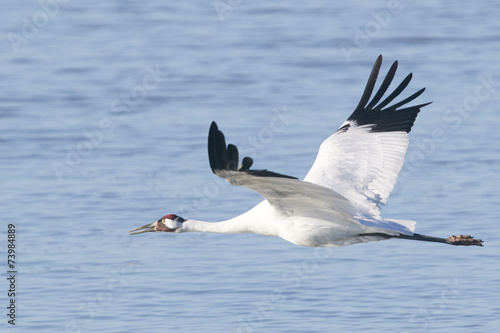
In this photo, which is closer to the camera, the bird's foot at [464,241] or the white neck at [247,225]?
the white neck at [247,225]

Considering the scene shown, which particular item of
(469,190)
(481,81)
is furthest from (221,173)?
(481,81)

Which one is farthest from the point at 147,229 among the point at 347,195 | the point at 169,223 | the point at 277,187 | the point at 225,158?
the point at 225,158

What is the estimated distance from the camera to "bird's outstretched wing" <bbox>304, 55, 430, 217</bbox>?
11859mm

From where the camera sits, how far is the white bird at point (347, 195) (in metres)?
11.2

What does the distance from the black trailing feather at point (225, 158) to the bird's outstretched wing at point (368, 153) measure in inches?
108

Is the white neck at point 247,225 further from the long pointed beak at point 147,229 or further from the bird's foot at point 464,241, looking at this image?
the bird's foot at point 464,241

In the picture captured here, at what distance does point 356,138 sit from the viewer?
40.5 feet

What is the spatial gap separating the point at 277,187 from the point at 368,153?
2.20 metres

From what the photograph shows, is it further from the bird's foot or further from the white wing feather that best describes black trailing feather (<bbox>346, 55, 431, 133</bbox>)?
the bird's foot

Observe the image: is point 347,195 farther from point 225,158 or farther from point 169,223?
point 225,158

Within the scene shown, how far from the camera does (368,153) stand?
40.1 feet

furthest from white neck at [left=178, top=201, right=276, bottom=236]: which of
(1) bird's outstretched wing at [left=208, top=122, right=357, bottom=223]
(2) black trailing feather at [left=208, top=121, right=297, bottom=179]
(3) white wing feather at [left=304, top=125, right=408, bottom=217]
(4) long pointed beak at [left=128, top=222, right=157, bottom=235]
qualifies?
(2) black trailing feather at [left=208, top=121, right=297, bottom=179]

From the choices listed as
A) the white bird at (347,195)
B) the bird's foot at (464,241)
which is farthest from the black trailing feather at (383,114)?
the bird's foot at (464,241)

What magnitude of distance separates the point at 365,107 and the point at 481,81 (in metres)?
11.1
